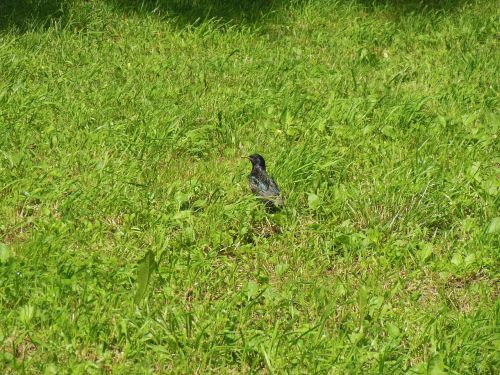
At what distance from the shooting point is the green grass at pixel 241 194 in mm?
4121

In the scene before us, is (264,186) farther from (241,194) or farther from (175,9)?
(175,9)

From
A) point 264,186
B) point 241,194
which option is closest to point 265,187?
point 264,186

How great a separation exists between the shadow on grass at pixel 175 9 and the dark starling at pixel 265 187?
3.50 metres

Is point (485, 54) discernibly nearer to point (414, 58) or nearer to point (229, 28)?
point (414, 58)

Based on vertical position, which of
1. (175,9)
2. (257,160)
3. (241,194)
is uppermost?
(257,160)

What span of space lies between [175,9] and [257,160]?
3870 mm

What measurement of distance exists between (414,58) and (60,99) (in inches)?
140

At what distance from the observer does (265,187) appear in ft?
17.6

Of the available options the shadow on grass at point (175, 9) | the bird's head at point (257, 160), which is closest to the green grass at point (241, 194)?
the shadow on grass at point (175, 9)

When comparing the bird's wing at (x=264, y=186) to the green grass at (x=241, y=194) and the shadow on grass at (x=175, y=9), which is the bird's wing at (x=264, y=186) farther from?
the shadow on grass at (x=175, y=9)

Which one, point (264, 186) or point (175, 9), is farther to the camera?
point (175, 9)

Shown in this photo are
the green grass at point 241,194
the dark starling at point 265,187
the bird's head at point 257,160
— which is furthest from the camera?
the bird's head at point 257,160

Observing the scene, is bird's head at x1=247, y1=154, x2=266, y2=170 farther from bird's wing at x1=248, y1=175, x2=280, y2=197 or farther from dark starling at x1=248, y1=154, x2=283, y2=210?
bird's wing at x1=248, y1=175, x2=280, y2=197

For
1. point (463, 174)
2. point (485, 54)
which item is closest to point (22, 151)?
point (463, 174)
